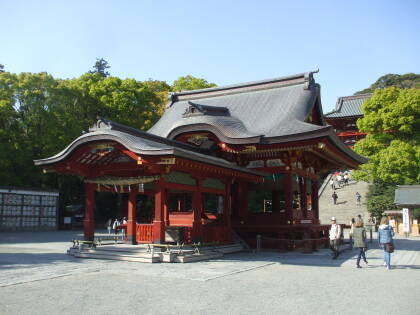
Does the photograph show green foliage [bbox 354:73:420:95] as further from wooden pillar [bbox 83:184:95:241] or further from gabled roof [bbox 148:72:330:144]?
wooden pillar [bbox 83:184:95:241]

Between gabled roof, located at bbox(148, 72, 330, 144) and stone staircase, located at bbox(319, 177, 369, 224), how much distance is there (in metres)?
14.3

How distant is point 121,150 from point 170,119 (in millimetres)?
9730

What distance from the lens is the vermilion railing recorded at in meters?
15.9

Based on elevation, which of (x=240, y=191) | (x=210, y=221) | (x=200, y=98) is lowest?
(x=210, y=221)

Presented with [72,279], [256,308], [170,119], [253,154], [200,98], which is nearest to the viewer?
[256,308]

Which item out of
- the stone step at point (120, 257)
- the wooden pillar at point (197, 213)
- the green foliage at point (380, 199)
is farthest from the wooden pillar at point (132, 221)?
the green foliage at point (380, 199)

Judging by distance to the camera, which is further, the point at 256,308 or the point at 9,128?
the point at 9,128

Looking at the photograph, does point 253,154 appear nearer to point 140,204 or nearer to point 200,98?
point 200,98

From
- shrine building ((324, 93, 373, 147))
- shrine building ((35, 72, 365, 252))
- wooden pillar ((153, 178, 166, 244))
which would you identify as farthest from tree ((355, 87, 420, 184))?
wooden pillar ((153, 178, 166, 244))

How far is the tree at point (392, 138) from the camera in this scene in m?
28.5

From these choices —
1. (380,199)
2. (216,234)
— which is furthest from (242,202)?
(380,199)

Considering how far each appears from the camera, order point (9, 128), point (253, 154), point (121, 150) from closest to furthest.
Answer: point (121, 150) → point (253, 154) → point (9, 128)

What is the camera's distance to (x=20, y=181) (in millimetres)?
30047

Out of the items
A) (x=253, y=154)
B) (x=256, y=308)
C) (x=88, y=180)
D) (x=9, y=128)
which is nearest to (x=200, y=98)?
(x=253, y=154)
